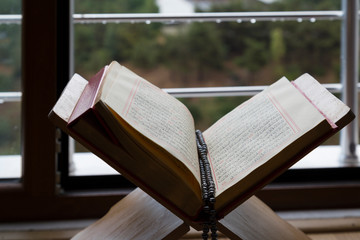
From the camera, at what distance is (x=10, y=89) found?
1.32 m

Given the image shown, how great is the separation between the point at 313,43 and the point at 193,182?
158 inches

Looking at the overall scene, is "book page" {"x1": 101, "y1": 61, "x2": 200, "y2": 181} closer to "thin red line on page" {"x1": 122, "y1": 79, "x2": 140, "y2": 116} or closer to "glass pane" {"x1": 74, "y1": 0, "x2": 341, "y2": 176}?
"thin red line on page" {"x1": 122, "y1": 79, "x2": 140, "y2": 116}

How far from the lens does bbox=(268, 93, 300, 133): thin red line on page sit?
730mm

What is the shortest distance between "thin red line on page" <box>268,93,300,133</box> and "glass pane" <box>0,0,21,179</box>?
701mm

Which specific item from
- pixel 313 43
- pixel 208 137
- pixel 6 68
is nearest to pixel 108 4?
pixel 313 43

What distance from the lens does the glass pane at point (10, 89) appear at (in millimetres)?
1288

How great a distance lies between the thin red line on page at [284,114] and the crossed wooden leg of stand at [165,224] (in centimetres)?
17

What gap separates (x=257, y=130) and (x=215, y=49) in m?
3.81

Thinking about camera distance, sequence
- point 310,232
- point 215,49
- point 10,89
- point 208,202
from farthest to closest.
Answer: point 215,49 → point 10,89 → point 310,232 → point 208,202

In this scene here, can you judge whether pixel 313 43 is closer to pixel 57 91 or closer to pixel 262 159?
pixel 57 91

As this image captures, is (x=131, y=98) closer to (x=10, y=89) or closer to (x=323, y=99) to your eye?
(x=323, y=99)

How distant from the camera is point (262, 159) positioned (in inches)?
28.1

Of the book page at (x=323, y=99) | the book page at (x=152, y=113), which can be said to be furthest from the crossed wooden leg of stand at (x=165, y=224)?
the book page at (x=323, y=99)

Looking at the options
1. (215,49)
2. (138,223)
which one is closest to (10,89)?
(138,223)
